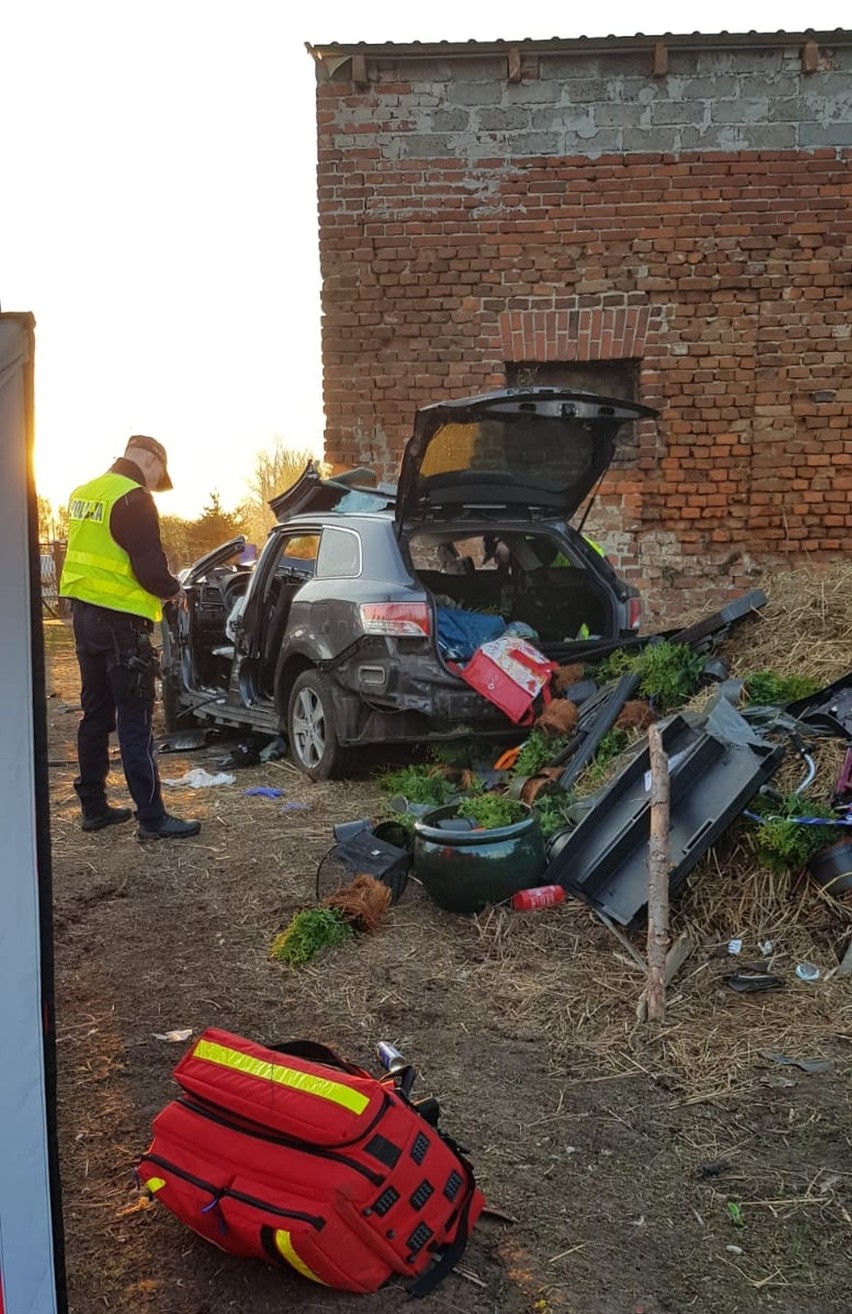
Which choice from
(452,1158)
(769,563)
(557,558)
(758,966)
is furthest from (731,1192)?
(769,563)

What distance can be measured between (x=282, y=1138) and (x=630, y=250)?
9359 mm

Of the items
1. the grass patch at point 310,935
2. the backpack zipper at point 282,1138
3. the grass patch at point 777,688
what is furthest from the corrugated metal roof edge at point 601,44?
the backpack zipper at point 282,1138

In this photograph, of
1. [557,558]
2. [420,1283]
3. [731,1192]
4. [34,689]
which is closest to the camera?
[34,689]

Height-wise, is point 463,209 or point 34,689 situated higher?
point 463,209

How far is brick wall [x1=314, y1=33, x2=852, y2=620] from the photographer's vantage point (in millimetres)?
9977

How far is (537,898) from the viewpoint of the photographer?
14.9ft

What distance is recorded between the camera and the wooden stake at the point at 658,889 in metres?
3.69

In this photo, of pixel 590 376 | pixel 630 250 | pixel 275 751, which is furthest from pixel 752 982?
pixel 630 250

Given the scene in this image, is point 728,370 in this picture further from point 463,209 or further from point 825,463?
point 463,209

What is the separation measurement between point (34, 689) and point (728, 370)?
31.6 ft

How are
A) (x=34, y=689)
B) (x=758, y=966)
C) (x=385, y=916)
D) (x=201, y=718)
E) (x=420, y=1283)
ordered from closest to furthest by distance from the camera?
(x=34, y=689), (x=420, y=1283), (x=758, y=966), (x=385, y=916), (x=201, y=718)

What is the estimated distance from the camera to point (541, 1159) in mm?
2875

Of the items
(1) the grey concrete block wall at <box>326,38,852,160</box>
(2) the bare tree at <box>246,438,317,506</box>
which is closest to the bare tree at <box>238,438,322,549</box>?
Answer: (2) the bare tree at <box>246,438,317,506</box>

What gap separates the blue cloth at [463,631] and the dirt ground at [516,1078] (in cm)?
148
